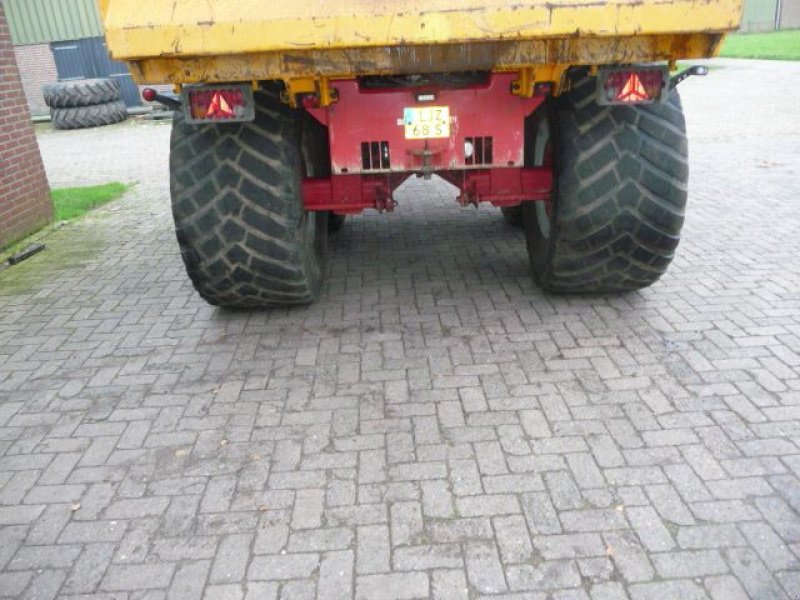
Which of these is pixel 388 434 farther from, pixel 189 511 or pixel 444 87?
pixel 444 87

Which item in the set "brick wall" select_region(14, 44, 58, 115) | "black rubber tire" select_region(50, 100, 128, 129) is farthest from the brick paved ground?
"brick wall" select_region(14, 44, 58, 115)

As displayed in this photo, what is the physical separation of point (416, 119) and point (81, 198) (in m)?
6.43

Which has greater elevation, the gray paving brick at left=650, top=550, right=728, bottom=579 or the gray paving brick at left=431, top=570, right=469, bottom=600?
the gray paving brick at left=431, top=570, right=469, bottom=600

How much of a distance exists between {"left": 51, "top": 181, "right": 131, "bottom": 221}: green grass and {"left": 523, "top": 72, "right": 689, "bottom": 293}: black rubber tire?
5941 millimetres

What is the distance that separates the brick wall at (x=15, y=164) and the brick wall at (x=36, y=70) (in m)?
16.4

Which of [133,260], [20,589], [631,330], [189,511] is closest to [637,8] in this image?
[631,330]

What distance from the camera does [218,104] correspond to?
3537mm

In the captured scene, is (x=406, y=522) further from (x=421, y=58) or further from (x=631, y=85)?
(x=631, y=85)

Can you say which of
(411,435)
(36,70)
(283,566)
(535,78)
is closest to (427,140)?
(535,78)

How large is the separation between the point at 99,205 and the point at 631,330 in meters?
6.86

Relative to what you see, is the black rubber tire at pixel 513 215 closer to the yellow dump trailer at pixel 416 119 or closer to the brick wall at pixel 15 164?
the yellow dump trailer at pixel 416 119

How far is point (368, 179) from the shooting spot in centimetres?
448

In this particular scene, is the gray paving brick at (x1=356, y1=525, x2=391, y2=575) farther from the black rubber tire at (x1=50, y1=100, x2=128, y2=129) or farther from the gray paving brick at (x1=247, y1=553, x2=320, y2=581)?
the black rubber tire at (x1=50, y1=100, x2=128, y2=129)

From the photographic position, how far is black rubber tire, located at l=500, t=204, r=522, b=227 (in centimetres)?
618
